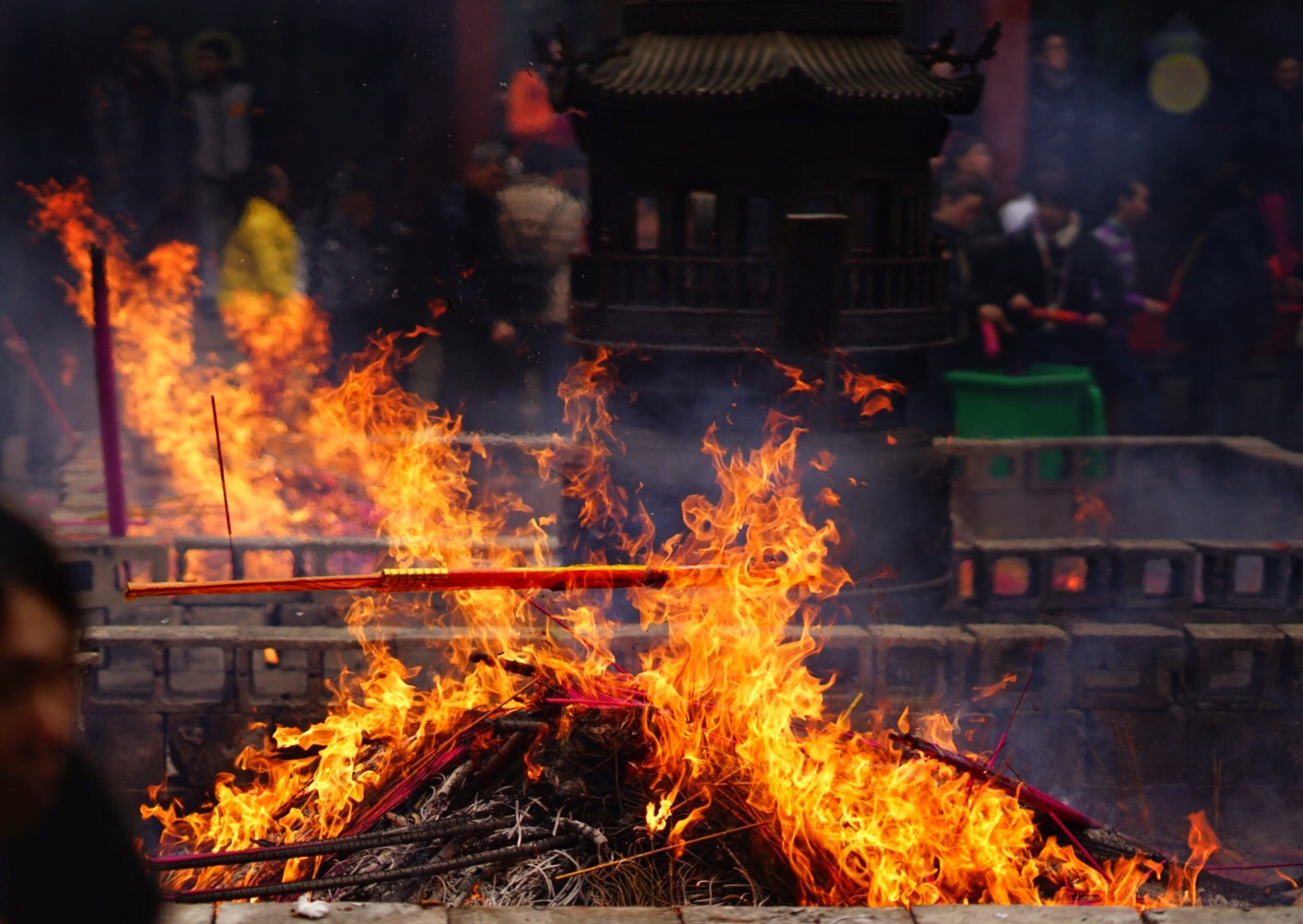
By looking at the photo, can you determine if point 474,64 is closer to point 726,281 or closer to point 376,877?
point 726,281

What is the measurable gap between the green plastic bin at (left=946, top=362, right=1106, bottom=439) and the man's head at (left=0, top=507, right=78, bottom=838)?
1072 centimetres

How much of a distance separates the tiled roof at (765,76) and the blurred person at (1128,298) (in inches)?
189

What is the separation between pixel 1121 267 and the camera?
13.2 meters

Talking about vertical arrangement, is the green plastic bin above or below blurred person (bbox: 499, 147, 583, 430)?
below

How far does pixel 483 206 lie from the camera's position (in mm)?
11961

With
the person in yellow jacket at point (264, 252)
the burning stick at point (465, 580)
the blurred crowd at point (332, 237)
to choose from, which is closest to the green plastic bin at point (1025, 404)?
the blurred crowd at point (332, 237)

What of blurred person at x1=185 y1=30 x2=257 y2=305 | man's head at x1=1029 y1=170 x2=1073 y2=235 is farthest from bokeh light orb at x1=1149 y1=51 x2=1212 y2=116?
blurred person at x1=185 y1=30 x2=257 y2=305

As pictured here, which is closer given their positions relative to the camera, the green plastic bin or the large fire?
the large fire

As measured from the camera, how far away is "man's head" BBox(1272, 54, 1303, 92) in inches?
539

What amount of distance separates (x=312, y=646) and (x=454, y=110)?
843cm

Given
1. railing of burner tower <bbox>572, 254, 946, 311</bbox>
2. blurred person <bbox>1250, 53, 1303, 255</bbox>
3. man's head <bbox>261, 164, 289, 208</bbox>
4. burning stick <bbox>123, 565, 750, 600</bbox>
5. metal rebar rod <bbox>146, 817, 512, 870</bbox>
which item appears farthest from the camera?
blurred person <bbox>1250, 53, 1303, 255</bbox>

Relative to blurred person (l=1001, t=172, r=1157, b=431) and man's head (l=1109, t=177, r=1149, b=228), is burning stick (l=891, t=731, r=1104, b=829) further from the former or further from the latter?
man's head (l=1109, t=177, r=1149, b=228)

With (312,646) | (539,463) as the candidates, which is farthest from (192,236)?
(312,646)

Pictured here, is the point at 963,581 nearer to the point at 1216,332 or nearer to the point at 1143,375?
the point at 1143,375
